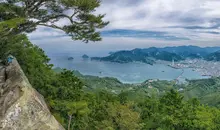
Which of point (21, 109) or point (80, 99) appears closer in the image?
point (21, 109)

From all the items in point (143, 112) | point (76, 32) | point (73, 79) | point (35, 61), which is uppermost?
point (76, 32)

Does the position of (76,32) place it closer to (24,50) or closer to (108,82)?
(24,50)

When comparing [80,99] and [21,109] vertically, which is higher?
[21,109]

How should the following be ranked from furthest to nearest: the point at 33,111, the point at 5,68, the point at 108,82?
the point at 108,82
the point at 5,68
the point at 33,111

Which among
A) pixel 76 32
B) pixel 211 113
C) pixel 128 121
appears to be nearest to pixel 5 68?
pixel 76 32

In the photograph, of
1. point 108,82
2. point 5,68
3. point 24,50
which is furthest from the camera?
point 108,82

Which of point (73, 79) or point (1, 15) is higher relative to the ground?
point (1, 15)

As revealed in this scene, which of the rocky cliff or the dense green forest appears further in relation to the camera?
the dense green forest

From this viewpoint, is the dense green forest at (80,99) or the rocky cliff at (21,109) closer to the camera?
the rocky cliff at (21,109)
